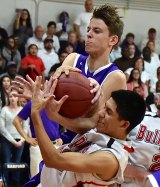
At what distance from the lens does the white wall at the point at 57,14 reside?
1134 centimetres

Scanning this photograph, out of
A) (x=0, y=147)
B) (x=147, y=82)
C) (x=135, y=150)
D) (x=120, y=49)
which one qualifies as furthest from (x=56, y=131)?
(x=120, y=49)

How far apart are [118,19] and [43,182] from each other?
118cm

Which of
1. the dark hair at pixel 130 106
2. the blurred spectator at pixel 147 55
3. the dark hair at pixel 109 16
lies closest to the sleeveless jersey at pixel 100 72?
the dark hair at pixel 109 16

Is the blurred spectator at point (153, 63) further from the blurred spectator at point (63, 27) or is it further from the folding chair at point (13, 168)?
the folding chair at point (13, 168)

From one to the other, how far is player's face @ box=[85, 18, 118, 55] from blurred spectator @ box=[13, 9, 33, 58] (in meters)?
7.07

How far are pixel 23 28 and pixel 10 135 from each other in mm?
3751

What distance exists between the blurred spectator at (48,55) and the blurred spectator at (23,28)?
1.32 ft

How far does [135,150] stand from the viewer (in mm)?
3551

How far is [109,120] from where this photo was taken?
114 inches


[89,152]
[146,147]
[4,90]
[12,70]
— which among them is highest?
[89,152]

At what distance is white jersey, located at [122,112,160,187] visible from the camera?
3.56 m

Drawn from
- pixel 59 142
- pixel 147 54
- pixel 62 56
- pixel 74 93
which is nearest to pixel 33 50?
pixel 62 56

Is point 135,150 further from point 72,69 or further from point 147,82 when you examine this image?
point 147,82

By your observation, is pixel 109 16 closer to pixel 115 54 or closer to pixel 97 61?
pixel 97 61
